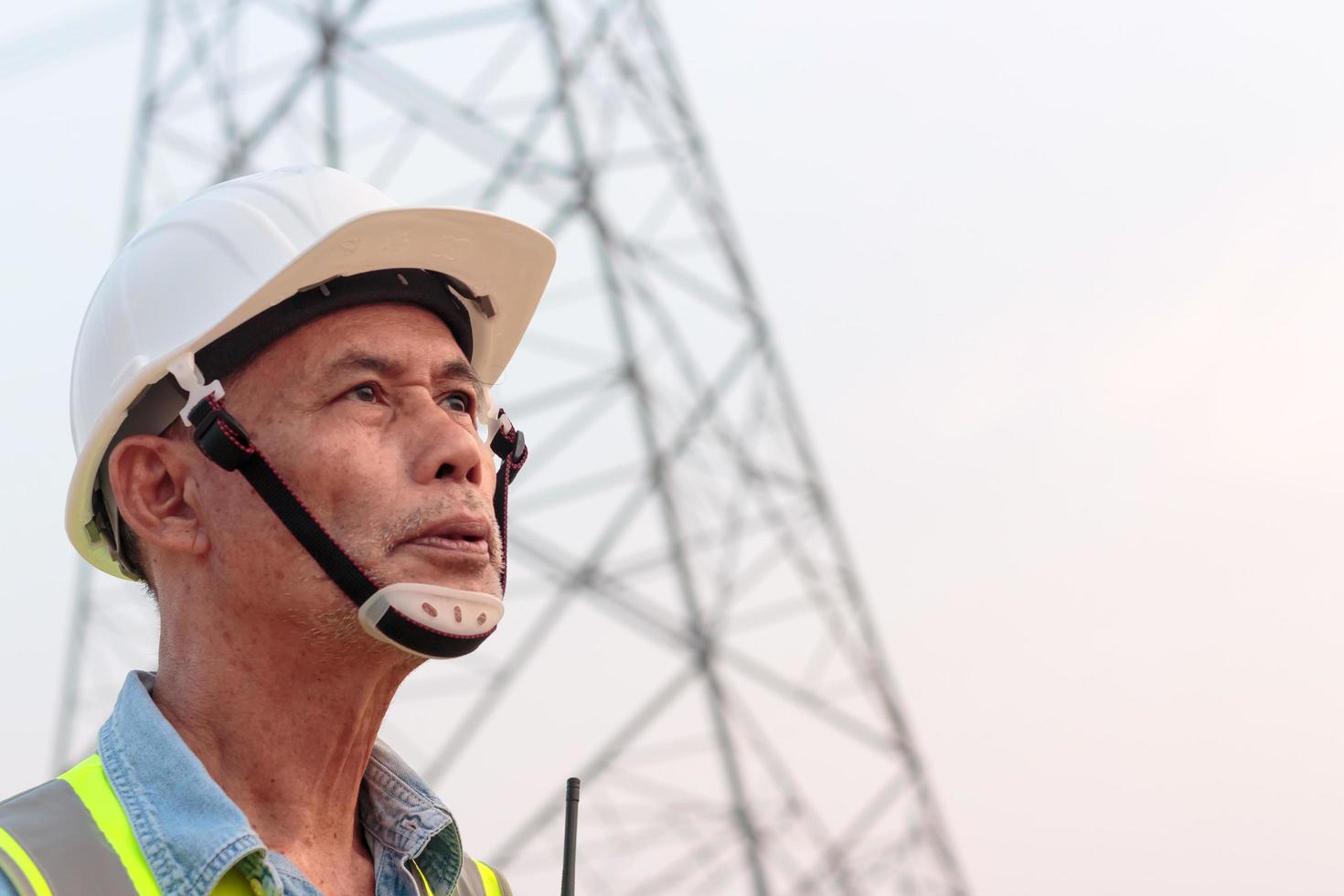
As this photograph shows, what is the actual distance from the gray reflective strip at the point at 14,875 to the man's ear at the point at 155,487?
687mm

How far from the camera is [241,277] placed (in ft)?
9.32

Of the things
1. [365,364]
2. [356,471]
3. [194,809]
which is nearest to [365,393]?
[365,364]

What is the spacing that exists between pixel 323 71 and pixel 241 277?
32.2ft

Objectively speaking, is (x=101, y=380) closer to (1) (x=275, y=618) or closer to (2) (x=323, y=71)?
(1) (x=275, y=618)

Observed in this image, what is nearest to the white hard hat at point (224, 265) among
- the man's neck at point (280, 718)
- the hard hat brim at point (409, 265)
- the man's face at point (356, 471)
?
the hard hat brim at point (409, 265)

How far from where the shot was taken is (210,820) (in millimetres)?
2480

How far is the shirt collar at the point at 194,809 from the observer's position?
2.40m

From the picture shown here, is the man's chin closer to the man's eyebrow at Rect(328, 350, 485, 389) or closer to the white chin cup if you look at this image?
the white chin cup

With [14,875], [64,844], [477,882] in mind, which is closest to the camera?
[14,875]

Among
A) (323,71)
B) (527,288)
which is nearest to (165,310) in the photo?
(527,288)

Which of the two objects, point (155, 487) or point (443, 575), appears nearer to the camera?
point (443, 575)

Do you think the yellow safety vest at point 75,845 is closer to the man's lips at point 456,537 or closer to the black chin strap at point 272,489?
the black chin strap at point 272,489

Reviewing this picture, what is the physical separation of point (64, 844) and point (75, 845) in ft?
0.06

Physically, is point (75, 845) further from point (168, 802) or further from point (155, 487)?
point (155, 487)
